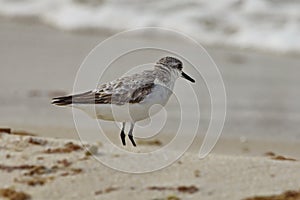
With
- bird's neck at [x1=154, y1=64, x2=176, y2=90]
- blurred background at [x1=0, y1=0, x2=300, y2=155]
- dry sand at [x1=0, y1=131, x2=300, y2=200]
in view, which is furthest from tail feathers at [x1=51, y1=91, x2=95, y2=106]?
blurred background at [x1=0, y1=0, x2=300, y2=155]

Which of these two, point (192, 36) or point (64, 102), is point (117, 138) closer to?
point (64, 102)

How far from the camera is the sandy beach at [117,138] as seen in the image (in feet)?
12.1

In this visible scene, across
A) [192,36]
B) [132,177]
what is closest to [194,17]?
[192,36]

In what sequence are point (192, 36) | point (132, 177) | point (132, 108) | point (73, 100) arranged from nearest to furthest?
point (132, 108) < point (73, 100) < point (132, 177) < point (192, 36)

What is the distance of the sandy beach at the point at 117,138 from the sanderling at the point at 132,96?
41 centimetres

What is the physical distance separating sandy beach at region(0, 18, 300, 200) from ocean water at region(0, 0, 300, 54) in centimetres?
41

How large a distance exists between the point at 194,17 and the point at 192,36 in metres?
0.52

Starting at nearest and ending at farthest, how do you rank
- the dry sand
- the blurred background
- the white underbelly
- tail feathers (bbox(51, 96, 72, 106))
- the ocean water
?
1. the white underbelly
2. tail feathers (bbox(51, 96, 72, 106))
3. the dry sand
4. the blurred background
5. the ocean water

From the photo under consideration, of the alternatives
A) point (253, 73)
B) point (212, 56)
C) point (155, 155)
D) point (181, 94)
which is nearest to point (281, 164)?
point (155, 155)

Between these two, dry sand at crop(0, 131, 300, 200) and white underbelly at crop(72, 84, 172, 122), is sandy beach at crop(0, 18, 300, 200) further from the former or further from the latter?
white underbelly at crop(72, 84, 172, 122)

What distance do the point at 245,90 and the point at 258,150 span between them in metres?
1.49

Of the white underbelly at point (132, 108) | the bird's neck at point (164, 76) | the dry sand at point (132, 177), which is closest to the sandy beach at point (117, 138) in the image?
the dry sand at point (132, 177)

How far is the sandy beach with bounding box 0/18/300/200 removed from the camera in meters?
3.67

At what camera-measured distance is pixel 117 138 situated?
5309 millimetres
